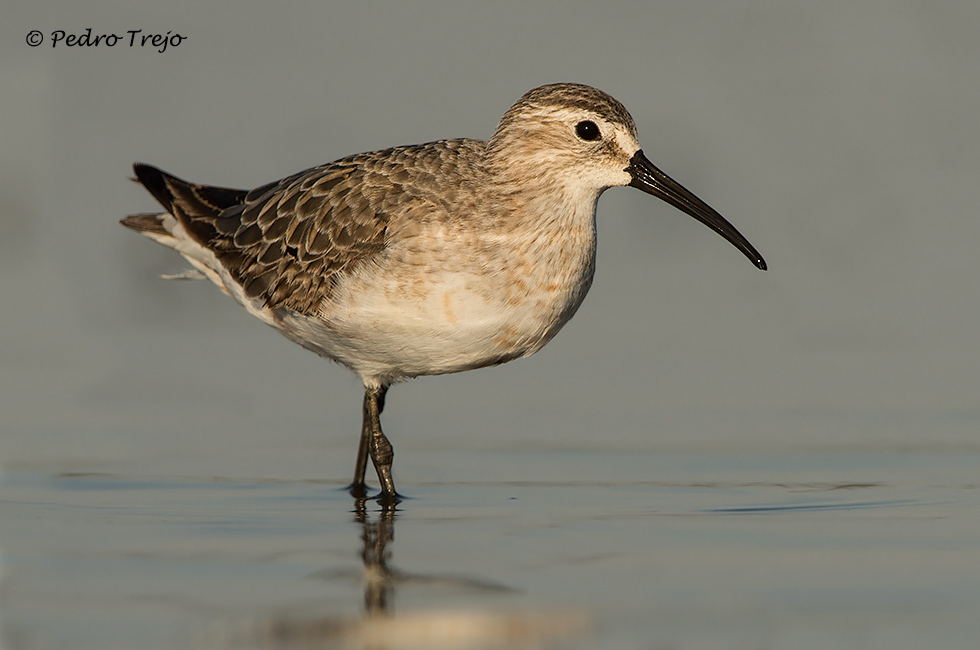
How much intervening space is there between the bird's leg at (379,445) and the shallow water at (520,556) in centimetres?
18

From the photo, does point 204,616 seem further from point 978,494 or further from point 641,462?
point 978,494

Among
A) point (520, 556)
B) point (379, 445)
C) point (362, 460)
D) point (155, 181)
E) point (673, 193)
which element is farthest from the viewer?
point (155, 181)

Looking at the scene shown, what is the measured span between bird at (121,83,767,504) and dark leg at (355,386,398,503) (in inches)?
0.4

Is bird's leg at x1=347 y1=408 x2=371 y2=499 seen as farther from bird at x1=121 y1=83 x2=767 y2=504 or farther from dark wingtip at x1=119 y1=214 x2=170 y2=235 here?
dark wingtip at x1=119 y1=214 x2=170 y2=235

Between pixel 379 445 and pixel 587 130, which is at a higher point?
pixel 587 130

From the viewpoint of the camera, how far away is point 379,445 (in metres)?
10.4

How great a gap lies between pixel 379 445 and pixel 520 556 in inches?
105

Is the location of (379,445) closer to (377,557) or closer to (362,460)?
(362,460)

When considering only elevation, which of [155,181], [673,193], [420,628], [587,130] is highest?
[155,181]

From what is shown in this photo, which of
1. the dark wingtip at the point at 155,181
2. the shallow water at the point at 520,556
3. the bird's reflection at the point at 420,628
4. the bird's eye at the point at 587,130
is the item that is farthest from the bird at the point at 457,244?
the bird's reflection at the point at 420,628

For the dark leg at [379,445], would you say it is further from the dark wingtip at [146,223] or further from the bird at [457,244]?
the dark wingtip at [146,223]

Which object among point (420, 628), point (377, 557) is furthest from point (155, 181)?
point (420, 628)

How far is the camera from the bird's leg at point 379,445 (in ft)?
33.1

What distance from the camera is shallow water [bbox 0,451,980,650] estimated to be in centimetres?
673
